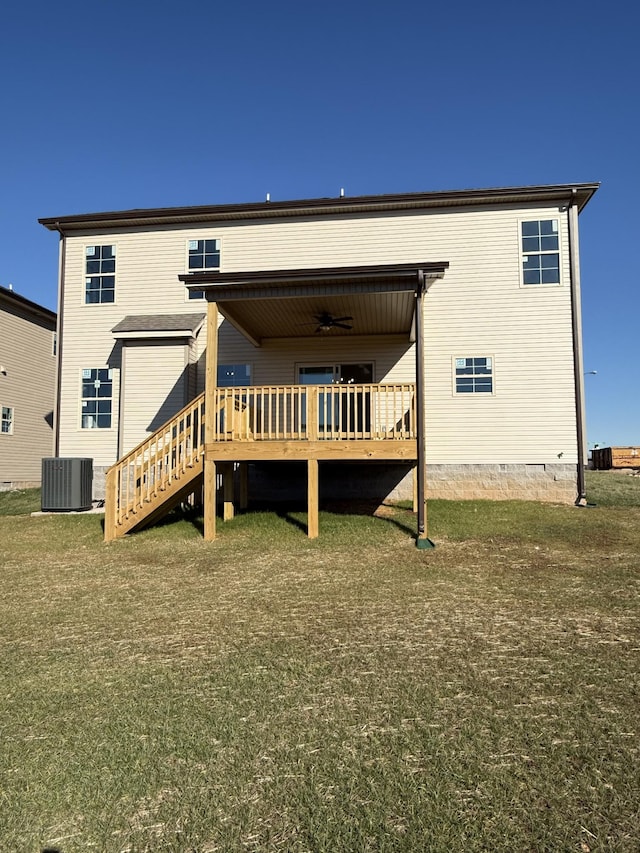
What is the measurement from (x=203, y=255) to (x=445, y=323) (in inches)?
248

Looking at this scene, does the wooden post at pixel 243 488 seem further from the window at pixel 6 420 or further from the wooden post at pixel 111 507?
the window at pixel 6 420

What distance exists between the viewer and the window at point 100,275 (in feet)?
47.1

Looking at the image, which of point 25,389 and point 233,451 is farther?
point 25,389

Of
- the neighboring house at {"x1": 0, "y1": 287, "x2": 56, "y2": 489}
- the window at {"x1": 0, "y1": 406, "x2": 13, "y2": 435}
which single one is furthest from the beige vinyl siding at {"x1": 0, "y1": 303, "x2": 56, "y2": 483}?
the window at {"x1": 0, "y1": 406, "x2": 13, "y2": 435}

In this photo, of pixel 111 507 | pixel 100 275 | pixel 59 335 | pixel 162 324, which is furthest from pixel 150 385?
pixel 111 507

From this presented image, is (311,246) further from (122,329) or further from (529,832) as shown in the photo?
(529,832)

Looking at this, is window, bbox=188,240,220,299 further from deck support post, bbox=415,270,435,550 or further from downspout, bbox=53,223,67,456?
deck support post, bbox=415,270,435,550

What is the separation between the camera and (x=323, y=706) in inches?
145

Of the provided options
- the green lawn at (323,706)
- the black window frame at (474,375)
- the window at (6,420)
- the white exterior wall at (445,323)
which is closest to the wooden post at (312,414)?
the green lawn at (323,706)

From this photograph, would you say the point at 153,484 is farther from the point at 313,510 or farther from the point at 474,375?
the point at 474,375

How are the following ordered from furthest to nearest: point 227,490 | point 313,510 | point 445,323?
1. point 445,323
2. point 227,490
3. point 313,510

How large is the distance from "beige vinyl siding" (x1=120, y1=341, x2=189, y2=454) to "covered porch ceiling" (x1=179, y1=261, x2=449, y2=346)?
216 cm

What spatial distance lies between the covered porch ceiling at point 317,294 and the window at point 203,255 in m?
2.64

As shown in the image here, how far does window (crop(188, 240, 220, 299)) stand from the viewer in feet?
45.8
